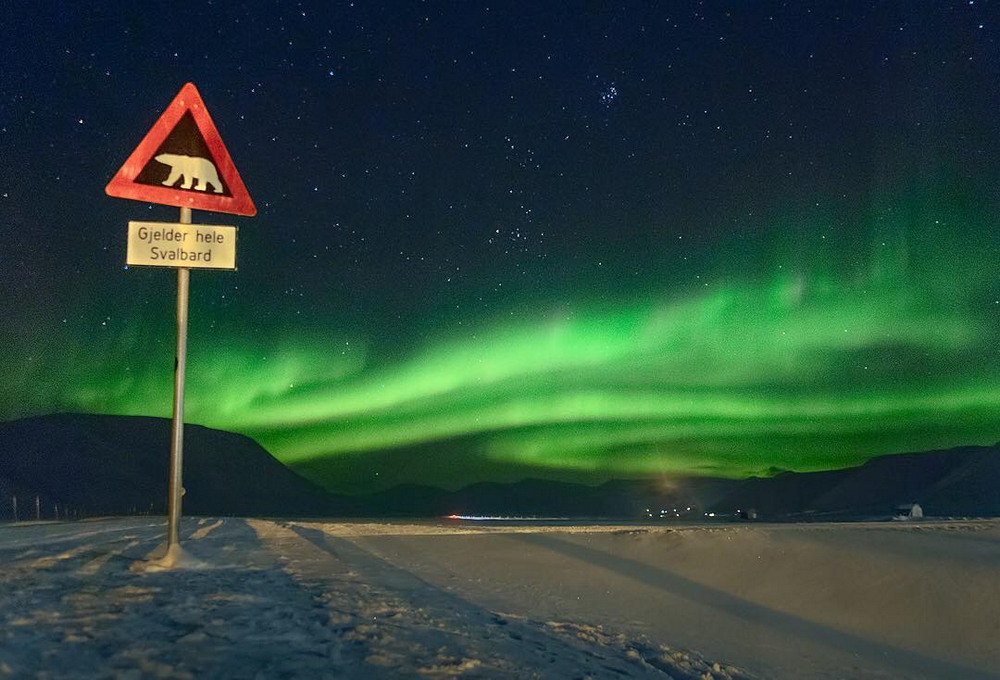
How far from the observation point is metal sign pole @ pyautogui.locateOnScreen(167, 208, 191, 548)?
6277 mm

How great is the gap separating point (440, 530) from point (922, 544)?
23.0 feet

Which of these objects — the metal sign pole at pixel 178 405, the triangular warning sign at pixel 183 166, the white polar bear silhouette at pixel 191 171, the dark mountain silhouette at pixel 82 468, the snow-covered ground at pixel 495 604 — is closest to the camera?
the snow-covered ground at pixel 495 604

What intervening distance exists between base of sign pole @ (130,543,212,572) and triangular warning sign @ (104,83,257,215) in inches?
108

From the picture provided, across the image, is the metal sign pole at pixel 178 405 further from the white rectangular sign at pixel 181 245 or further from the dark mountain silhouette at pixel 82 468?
the dark mountain silhouette at pixel 82 468

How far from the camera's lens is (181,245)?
622 cm

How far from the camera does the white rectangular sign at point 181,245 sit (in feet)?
20.2

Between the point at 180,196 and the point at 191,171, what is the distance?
21 centimetres

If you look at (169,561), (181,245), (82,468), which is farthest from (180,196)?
(82,468)

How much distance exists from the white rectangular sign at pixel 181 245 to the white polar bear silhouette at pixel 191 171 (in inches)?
12.6

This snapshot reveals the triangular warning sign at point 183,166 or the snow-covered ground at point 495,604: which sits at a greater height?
the triangular warning sign at point 183,166

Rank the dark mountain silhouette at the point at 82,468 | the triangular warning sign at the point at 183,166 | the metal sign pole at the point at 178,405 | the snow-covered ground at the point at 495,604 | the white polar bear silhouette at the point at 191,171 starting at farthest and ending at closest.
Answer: the dark mountain silhouette at the point at 82,468
the metal sign pole at the point at 178,405
the white polar bear silhouette at the point at 191,171
the triangular warning sign at the point at 183,166
the snow-covered ground at the point at 495,604

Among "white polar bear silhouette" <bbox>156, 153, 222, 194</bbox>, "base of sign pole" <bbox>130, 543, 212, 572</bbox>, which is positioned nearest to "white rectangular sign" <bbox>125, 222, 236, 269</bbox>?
"white polar bear silhouette" <bbox>156, 153, 222, 194</bbox>

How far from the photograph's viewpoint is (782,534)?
39.2ft

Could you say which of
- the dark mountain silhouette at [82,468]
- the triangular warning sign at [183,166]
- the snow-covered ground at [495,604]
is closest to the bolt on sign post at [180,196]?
the triangular warning sign at [183,166]
